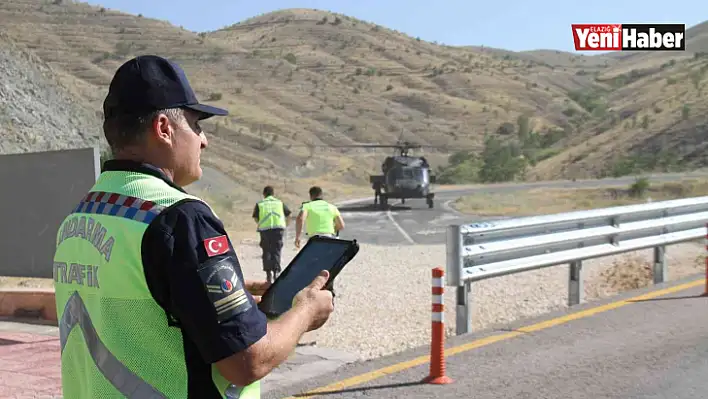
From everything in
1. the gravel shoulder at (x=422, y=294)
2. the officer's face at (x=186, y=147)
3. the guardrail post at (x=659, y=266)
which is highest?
the officer's face at (x=186, y=147)

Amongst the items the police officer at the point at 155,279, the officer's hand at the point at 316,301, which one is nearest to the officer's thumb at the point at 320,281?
the officer's hand at the point at 316,301

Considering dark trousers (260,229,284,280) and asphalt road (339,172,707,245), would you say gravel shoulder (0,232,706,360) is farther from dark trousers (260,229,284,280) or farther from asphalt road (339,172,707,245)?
asphalt road (339,172,707,245)

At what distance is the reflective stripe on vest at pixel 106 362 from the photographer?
1901 mm

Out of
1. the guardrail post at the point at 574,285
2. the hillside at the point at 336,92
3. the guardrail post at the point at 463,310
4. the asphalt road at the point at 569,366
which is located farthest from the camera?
the hillside at the point at 336,92

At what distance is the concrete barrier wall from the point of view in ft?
34.1

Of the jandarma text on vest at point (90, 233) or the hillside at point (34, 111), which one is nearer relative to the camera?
the jandarma text on vest at point (90, 233)

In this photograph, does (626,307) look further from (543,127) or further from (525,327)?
(543,127)

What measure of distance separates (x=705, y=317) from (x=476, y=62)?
465 ft

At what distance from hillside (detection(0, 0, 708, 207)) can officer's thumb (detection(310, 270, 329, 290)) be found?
35634 millimetres

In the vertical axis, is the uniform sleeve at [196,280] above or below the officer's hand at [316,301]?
above

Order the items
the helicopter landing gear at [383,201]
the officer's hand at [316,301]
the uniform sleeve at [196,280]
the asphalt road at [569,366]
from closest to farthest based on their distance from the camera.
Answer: the uniform sleeve at [196,280] → the officer's hand at [316,301] → the asphalt road at [569,366] → the helicopter landing gear at [383,201]

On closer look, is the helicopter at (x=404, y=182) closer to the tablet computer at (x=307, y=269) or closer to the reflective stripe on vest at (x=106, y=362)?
the tablet computer at (x=307, y=269)

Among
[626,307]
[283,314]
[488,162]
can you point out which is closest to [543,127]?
[488,162]

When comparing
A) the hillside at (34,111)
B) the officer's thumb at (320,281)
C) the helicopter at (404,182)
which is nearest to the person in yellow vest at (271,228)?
the officer's thumb at (320,281)
